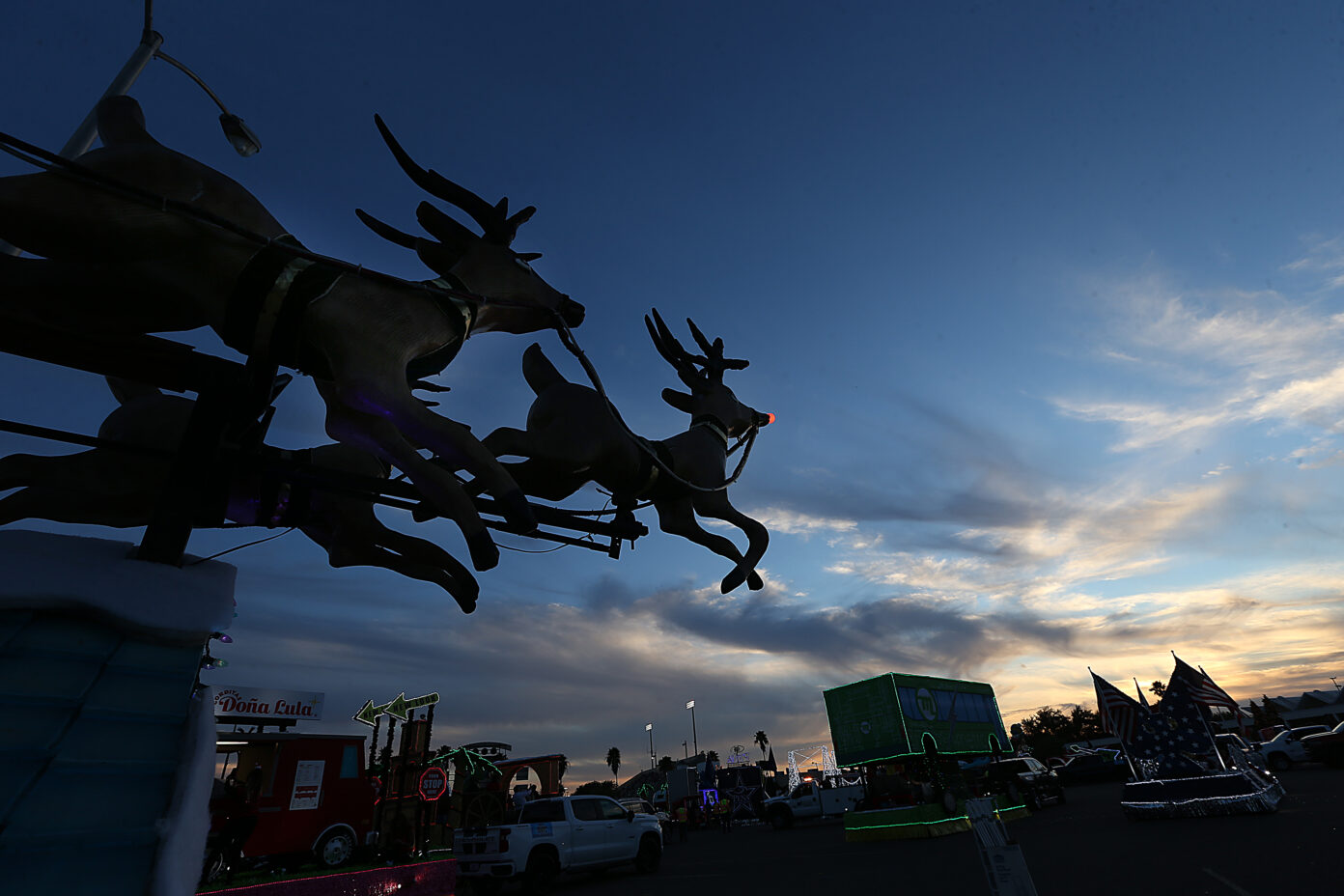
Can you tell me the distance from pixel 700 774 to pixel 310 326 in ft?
138

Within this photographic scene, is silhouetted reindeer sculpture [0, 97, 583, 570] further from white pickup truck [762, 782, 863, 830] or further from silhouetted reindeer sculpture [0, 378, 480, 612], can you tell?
white pickup truck [762, 782, 863, 830]

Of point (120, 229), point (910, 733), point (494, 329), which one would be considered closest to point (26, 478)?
point (120, 229)

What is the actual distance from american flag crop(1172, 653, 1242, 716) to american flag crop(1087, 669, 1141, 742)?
1.03 meters

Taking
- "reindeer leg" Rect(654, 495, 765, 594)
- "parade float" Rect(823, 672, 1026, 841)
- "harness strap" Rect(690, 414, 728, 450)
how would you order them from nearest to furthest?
"reindeer leg" Rect(654, 495, 765, 594), "harness strap" Rect(690, 414, 728, 450), "parade float" Rect(823, 672, 1026, 841)

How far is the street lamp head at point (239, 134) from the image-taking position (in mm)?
6039

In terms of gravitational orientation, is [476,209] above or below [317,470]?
above

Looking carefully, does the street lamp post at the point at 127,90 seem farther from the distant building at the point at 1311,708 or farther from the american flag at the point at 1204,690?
the distant building at the point at 1311,708

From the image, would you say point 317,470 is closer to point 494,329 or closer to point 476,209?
point 494,329

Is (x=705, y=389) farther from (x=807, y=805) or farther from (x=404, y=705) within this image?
(x=807, y=805)

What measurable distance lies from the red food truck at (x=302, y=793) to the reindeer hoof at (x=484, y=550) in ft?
38.0

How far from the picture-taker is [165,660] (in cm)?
Answer: 159

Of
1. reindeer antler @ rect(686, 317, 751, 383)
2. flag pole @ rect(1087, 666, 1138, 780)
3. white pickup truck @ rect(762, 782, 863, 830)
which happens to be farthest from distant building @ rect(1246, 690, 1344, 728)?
reindeer antler @ rect(686, 317, 751, 383)

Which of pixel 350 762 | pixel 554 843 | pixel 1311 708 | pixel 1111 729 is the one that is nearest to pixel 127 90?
pixel 554 843

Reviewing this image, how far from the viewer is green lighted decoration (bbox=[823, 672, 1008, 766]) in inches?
661
